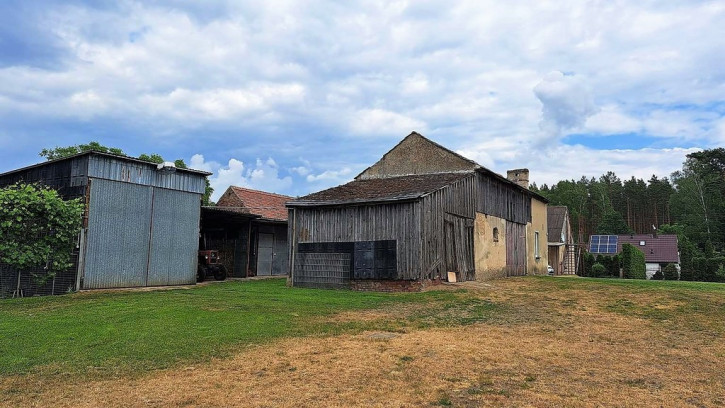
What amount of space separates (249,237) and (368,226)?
35.4 ft

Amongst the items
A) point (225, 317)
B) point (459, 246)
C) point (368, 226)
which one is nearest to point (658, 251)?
point (459, 246)

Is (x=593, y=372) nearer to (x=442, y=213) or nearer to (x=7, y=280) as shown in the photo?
(x=442, y=213)

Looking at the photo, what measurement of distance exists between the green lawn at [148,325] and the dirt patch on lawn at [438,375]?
730 mm

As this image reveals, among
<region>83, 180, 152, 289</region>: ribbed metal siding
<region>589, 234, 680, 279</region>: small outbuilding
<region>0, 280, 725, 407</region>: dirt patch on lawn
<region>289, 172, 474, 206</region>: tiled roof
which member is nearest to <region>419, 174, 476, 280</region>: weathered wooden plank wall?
<region>289, 172, 474, 206</region>: tiled roof

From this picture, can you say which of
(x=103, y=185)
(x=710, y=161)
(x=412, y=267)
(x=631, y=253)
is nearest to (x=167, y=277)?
(x=103, y=185)

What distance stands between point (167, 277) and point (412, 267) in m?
10.3

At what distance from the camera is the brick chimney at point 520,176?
102 ft

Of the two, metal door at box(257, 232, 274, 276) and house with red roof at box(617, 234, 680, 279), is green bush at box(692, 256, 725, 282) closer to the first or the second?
house with red roof at box(617, 234, 680, 279)

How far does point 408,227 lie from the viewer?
16.6 metres

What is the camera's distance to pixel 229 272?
26422 millimetres

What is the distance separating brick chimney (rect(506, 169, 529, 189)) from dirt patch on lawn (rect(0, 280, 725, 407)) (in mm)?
21663

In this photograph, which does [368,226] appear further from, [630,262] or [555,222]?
[555,222]

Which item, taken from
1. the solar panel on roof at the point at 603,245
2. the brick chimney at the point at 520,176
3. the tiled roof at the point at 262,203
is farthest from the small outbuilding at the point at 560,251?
the tiled roof at the point at 262,203

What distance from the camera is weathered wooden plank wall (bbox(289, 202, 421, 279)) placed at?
1650 cm
